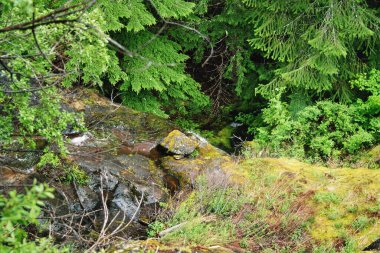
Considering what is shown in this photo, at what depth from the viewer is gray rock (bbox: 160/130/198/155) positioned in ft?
24.4

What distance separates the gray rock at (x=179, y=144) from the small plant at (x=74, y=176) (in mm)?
1710

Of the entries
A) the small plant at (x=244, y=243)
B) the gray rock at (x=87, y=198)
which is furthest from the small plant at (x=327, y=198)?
the gray rock at (x=87, y=198)

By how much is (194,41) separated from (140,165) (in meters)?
4.40

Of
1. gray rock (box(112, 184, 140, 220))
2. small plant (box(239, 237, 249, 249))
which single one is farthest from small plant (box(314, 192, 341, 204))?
gray rock (box(112, 184, 140, 220))

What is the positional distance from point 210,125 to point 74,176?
18.1 ft

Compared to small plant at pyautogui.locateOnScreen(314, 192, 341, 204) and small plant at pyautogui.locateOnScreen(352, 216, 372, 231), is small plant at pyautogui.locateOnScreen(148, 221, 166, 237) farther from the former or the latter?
small plant at pyautogui.locateOnScreen(352, 216, 372, 231)

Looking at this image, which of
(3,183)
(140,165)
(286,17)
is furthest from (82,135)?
(286,17)

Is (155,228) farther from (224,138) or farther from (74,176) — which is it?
(224,138)

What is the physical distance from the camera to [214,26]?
10.2 metres

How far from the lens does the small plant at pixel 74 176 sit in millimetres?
6108

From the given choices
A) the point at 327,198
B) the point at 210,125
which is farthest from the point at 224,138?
the point at 327,198

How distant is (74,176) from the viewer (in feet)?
→ 20.0

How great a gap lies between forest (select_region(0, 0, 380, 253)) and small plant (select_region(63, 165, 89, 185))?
29 mm

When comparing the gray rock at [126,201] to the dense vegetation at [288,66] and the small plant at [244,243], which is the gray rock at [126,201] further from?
the dense vegetation at [288,66]
